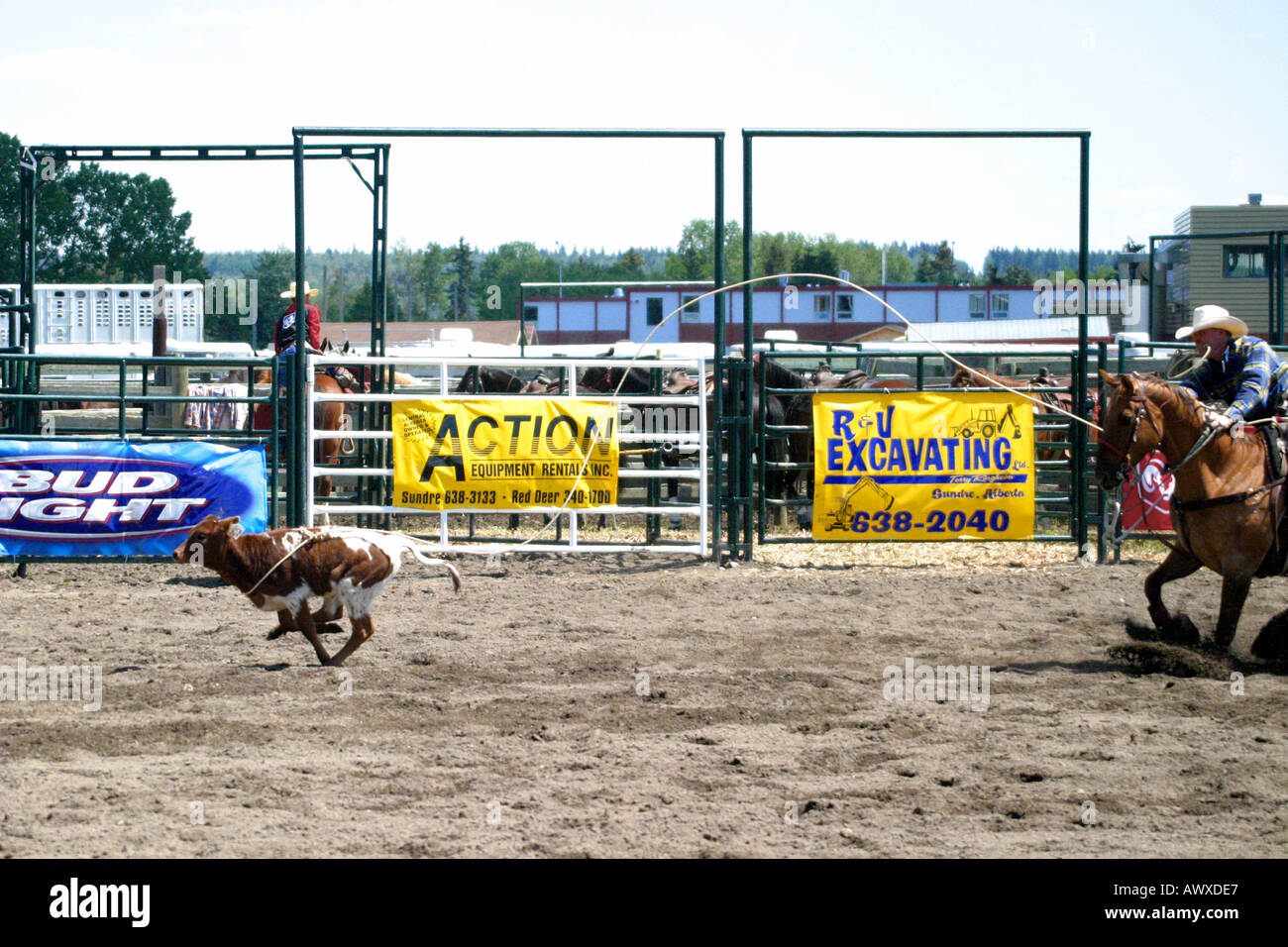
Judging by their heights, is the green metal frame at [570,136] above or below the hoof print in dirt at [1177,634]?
above

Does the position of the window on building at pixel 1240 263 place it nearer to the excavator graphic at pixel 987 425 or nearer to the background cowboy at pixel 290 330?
the excavator graphic at pixel 987 425

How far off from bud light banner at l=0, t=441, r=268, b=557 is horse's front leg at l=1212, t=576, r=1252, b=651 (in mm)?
6968

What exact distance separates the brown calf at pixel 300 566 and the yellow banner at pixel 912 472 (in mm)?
5062

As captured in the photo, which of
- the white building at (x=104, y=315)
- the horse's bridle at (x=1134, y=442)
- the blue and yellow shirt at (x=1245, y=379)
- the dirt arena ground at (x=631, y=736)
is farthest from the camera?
the white building at (x=104, y=315)

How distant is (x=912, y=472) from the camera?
10.7 metres

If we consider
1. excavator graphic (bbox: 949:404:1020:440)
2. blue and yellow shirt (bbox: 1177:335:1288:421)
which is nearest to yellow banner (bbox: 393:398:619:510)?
excavator graphic (bbox: 949:404:1020:440)

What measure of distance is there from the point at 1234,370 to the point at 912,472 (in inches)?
144

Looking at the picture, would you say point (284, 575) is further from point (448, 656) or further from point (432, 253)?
point (432, 253)

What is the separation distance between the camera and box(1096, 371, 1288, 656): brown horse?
6.71 meters

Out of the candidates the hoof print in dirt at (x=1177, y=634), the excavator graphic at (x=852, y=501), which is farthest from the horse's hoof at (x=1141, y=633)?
the excavator graphic at (x=852, y=501)

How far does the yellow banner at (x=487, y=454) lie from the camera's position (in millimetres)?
10375

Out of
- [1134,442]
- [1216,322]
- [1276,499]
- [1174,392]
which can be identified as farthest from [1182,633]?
[1216,322]

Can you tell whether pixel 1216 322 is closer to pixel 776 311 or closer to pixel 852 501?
pixel 852 501

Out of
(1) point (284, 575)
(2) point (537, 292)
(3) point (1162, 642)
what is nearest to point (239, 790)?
(1) point (284, 575)
